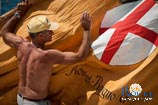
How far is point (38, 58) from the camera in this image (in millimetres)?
3357

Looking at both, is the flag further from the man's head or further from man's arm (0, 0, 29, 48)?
man's arm (0, 0, 29, 48)

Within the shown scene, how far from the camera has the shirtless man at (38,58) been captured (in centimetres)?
327

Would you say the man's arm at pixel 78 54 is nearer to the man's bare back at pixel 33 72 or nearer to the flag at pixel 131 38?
the man's bare back at pixel 33 72

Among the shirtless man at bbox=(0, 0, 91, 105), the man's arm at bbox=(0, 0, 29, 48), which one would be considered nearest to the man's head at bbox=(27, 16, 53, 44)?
the shirtless man at bbox=(0, 0, 91, 105)

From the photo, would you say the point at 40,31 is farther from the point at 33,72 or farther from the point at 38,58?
the point at 33,72

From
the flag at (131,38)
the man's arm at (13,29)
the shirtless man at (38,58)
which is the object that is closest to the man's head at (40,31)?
the shirtless man at (38,58)

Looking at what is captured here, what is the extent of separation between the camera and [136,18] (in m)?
3.51

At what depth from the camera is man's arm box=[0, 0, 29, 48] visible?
3621mm

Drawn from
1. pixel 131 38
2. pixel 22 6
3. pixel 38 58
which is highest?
pixel 22 6

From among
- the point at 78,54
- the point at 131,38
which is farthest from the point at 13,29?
the point at 131,38

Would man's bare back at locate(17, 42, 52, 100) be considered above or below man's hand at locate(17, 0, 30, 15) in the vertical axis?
below

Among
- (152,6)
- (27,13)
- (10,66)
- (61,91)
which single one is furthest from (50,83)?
(152,6)

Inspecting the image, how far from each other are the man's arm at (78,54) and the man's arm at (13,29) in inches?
15.1

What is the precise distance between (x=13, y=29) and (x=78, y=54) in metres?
0.86
